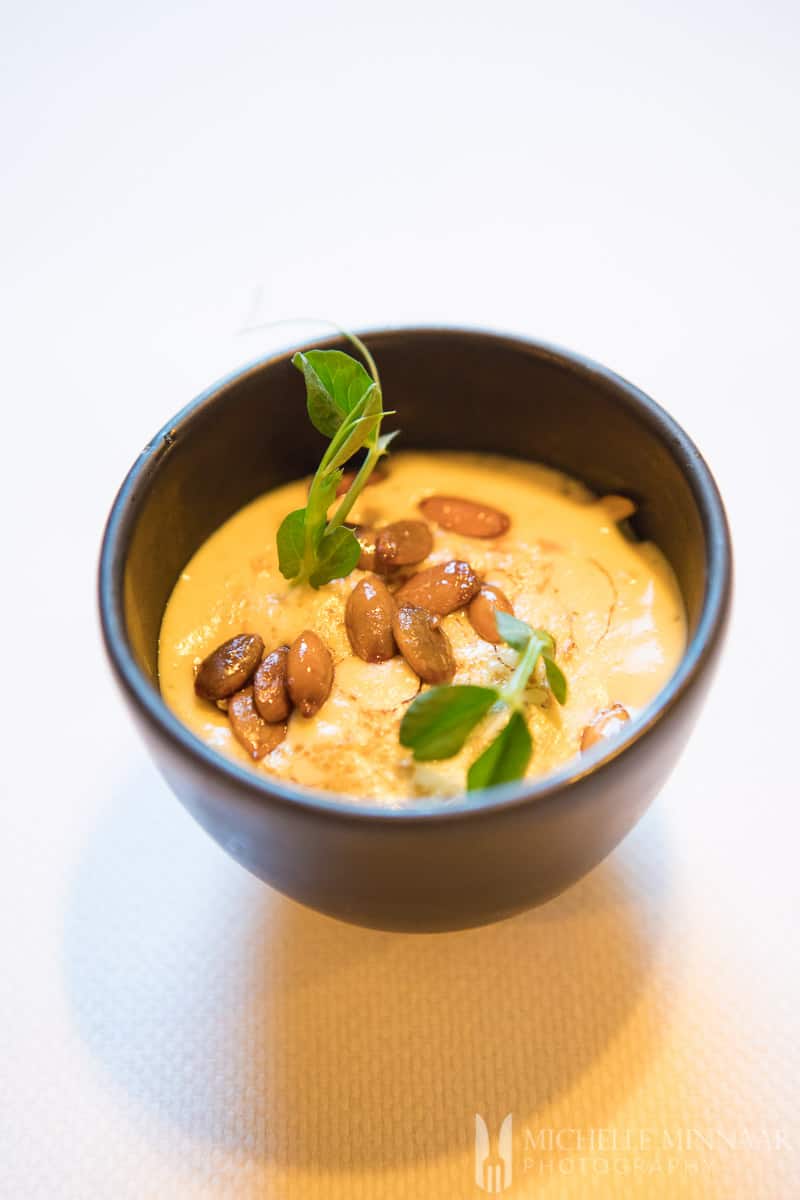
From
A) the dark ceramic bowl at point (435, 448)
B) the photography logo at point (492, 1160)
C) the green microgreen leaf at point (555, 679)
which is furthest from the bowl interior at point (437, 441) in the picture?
the photography logo at point (492, 1160)

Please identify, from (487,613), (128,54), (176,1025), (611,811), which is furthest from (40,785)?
(128,54)

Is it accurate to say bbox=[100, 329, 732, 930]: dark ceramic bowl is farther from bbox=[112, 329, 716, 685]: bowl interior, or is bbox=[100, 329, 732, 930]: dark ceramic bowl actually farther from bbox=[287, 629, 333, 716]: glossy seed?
bbox=[287, 629, 333, 716]: glossy seed

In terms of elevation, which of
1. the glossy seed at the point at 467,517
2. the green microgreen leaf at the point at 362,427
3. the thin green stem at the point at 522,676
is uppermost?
the green microgreen leaf at the point at 362,427

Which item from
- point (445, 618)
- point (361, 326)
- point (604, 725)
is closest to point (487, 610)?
point (445, 618)

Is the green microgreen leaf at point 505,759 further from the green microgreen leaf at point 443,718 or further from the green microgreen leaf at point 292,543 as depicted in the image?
the green microgreen leaf at point 292,543

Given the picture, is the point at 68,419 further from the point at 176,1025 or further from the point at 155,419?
the point at 176,1025

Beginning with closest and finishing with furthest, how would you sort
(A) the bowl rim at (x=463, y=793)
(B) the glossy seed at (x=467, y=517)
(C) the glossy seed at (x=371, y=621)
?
(A) the bowl rim at (x=463, y=793), (C) the glossy seed at (x=371, y=621), (B) the glossy seed at (x=467, y=517)
